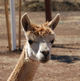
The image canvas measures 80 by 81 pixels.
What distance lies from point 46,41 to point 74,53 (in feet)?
24.7

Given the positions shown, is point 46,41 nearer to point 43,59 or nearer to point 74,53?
point 43,59

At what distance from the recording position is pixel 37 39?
368cm

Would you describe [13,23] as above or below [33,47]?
below

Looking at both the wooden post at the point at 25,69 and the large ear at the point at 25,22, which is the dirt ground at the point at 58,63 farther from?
the large ear at the point at 25,22

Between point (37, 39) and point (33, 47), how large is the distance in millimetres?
125

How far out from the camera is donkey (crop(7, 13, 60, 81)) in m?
3.56

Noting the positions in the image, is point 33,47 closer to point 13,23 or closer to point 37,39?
point 37,39

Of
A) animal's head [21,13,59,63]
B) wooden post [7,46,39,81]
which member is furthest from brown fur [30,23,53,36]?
wooden post [7,46,39,81]

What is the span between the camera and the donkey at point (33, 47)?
11.7 feet

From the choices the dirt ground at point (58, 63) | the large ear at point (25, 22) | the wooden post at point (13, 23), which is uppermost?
the large ear at point (25, 22)

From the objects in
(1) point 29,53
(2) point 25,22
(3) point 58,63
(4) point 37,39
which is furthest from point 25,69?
(3) point 58,63

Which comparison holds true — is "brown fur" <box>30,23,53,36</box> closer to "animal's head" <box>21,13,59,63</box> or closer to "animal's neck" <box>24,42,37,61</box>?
"animal's head" <box>21,13,59,63</box>

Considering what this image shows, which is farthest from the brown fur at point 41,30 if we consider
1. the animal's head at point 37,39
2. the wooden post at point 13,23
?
the wooden post at point 13,23

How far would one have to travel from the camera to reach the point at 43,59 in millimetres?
3508
